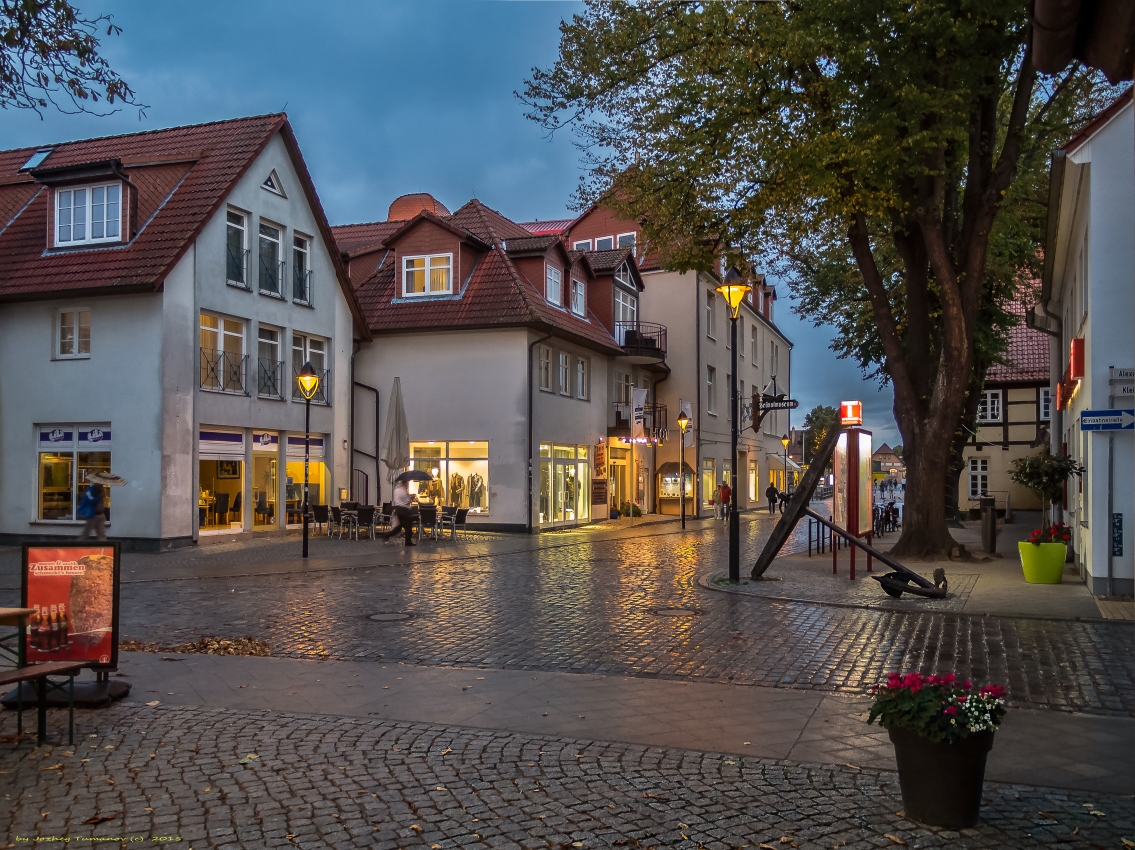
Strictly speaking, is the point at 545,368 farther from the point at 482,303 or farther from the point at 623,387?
the point at 623,387

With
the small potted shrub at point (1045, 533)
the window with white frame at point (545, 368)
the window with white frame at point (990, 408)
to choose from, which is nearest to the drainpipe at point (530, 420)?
the window with white frame at point (545, 368)

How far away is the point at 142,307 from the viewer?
75.7ft

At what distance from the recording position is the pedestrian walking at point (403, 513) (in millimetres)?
24750

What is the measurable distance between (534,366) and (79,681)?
881 inches

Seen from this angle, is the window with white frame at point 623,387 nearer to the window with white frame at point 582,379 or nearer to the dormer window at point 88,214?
the window with white frame at point 582,379

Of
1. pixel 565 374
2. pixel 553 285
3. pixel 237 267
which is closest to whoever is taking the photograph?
pixel 237 267

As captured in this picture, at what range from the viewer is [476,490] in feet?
101

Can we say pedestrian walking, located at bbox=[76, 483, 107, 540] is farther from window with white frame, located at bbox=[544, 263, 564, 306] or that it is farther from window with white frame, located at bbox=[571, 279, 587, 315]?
window with white frame, located at bbox=[571, 279, 587, 315]

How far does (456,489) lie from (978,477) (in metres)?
27.0

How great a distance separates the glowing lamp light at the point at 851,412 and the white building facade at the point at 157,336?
14.2m

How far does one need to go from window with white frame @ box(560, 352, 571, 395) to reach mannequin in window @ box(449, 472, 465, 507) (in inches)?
170

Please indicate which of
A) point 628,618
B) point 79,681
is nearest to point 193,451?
point 628,618

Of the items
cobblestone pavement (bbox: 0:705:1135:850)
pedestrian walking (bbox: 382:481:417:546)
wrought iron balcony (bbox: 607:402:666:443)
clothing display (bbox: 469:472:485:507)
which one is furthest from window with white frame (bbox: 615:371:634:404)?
cobblestone pavement (bbox: 0:705:1135:850)

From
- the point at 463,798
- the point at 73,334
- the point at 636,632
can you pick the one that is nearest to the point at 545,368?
the point at 73,334
